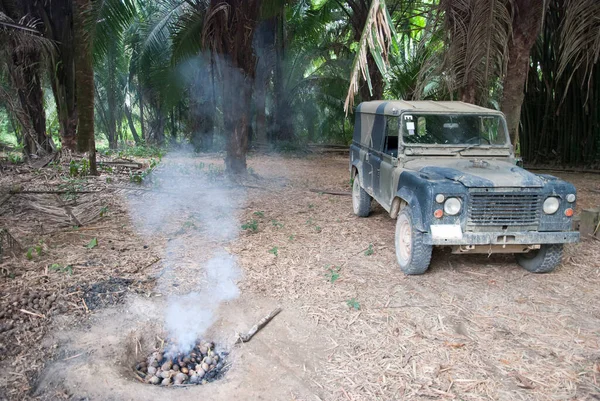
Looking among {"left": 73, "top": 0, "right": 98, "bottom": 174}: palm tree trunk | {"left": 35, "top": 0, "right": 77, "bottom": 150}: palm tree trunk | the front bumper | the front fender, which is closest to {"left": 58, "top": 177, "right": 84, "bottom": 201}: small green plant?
{"left": 73, "top": 0, "right": 98, "bottom": 174}: palm tree trunk

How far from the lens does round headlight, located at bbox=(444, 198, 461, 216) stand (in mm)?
4312

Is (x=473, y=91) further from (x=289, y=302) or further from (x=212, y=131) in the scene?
(x=212, y=131)

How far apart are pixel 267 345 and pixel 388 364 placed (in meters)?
0.92

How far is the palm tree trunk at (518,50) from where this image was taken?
710cm

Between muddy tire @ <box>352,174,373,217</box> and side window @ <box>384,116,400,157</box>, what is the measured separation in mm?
1173

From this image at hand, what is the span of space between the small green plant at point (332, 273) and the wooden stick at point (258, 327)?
0.82 metres

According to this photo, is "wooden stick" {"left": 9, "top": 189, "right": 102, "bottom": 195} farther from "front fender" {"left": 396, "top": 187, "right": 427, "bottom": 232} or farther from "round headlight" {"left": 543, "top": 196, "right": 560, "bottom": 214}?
"round headlight" {"left": 543, "top": 196, "right": 560, "bottom": 214}

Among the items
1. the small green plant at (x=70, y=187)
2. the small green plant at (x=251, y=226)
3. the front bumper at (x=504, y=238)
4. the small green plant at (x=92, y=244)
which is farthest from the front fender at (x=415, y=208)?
the small green plant at (x=70, y=187)

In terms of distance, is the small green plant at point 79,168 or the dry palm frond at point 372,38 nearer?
the dry palm frond at point 372,38

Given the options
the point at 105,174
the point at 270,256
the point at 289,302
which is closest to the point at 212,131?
the point at 105,174

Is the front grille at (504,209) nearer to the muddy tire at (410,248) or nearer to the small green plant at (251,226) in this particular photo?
the muddy tire at (410,248)

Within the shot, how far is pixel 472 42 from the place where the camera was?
671 centimetres

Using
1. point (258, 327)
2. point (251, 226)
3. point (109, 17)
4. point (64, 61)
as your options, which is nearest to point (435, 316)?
point (258, 327)

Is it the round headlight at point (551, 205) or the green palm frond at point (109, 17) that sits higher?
the green palm frond at point (109, 17)
